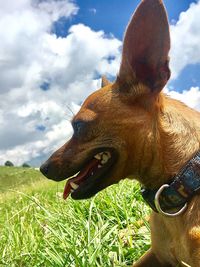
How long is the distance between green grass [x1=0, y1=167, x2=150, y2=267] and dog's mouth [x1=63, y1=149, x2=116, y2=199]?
1.88 feet

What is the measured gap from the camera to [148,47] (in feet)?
11.4

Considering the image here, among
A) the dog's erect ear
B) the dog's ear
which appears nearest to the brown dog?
the dog's ear

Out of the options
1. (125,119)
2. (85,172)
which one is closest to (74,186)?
(85,172)

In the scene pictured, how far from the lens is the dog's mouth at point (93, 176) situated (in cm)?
355

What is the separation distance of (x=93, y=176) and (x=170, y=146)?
2.11 feet

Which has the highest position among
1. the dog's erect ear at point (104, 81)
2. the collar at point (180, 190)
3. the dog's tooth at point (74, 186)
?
the dog's erect ear at point (104, 81)

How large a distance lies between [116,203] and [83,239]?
106 centimetres

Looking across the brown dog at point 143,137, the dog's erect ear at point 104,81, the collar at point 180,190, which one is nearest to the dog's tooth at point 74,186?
the brown dog at point 143,137

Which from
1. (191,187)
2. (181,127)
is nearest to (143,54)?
(181,127)

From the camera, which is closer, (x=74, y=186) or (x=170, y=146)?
(x=170, y=146)

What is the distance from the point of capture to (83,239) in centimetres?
450

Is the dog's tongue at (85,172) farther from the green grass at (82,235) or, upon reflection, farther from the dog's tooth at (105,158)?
the green grass at (82,235)

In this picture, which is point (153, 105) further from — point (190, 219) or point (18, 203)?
point (18, 203)

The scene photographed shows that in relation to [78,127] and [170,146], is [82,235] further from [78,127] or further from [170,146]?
[170,146]
